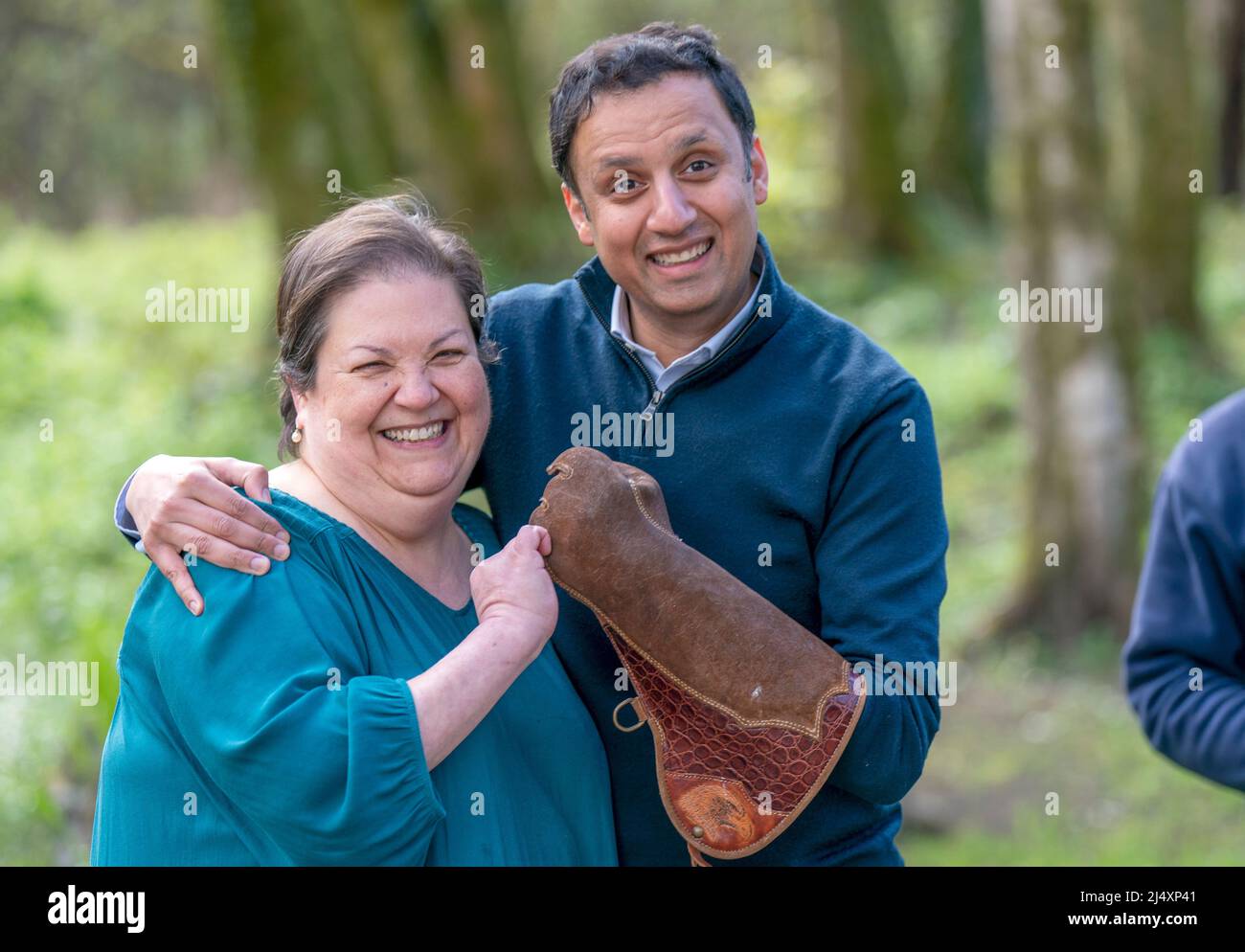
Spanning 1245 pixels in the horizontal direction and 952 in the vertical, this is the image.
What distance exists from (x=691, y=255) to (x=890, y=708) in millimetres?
966

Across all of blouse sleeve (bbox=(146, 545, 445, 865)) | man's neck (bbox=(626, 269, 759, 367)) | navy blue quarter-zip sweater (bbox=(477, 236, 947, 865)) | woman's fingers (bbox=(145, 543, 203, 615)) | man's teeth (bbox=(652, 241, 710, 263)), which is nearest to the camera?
blouse sleeve (bbox=(146, 545, 445, 865))

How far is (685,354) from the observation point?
292 cm

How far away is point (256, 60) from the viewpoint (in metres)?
10.2

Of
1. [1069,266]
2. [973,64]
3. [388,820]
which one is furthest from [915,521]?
[973,64]

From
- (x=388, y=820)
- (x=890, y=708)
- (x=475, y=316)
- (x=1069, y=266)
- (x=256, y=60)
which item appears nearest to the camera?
(x=388, y=820)

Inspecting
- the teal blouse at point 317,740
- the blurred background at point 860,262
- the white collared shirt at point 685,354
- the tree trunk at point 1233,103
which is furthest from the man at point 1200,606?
the tree trunk at point 1233,103

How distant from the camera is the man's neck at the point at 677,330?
9.50ft

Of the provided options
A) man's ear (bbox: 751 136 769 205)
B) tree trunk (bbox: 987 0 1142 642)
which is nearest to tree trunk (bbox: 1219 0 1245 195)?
tree trunk (bbox: 987 0 1142 642)

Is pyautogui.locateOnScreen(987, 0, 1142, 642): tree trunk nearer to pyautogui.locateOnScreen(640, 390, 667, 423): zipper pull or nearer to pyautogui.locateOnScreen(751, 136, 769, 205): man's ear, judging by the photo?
pyautogui.locateOnScreen(751, 136, 769, 205): man's ear

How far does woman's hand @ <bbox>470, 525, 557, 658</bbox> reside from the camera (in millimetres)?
2432

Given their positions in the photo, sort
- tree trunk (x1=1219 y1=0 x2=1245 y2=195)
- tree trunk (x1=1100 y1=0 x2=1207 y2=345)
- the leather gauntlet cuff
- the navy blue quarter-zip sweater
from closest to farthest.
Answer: the leather gauntlet cuff, the navy blue quarter-zip sweater, tree trunk (x1=1100 y1=0 x2=1207 y2=345), tree trunk (x1=1219 y1=0 x2=1245 y2=195)

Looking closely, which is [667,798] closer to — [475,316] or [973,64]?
[475,316]

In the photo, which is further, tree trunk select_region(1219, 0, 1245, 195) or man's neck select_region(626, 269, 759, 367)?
tree trunk select_region(1219, 0, 1245, 195)

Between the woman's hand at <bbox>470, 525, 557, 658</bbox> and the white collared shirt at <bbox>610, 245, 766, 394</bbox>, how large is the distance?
1.75 feet
